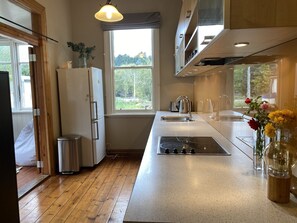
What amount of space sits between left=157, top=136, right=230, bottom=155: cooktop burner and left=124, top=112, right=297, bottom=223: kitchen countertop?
3.6 inches

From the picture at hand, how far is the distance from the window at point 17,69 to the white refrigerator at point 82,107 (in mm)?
1361

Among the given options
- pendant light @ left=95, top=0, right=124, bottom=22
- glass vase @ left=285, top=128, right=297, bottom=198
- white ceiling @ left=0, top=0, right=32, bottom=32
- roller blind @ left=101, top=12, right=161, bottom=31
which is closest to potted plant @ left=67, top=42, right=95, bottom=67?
roller blind @ left=101, top=12, right=161, bottom=31

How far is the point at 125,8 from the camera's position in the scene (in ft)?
14.6

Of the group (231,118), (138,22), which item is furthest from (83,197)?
(138,22)

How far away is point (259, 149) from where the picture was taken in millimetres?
1239

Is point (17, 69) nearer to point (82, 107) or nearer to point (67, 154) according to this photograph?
point (82, 107)

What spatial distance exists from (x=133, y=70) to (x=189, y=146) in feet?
10.1

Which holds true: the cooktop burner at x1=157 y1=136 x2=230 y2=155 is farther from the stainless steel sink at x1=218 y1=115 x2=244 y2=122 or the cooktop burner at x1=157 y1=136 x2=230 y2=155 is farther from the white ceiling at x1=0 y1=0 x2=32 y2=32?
the white ceiling at x1=0 y1=0 x2=32 y2=32

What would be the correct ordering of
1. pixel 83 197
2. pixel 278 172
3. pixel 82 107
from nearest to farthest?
pixel 278 172 < pixel 83 197 < pixel 82 107

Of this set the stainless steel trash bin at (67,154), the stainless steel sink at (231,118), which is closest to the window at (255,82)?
the stainless steel sink at (231,118)

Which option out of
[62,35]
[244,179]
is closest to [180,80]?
[62,35]

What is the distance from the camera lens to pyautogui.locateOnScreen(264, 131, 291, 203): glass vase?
0.91 metres

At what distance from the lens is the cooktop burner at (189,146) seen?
5.32ft

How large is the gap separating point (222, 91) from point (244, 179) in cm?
123
